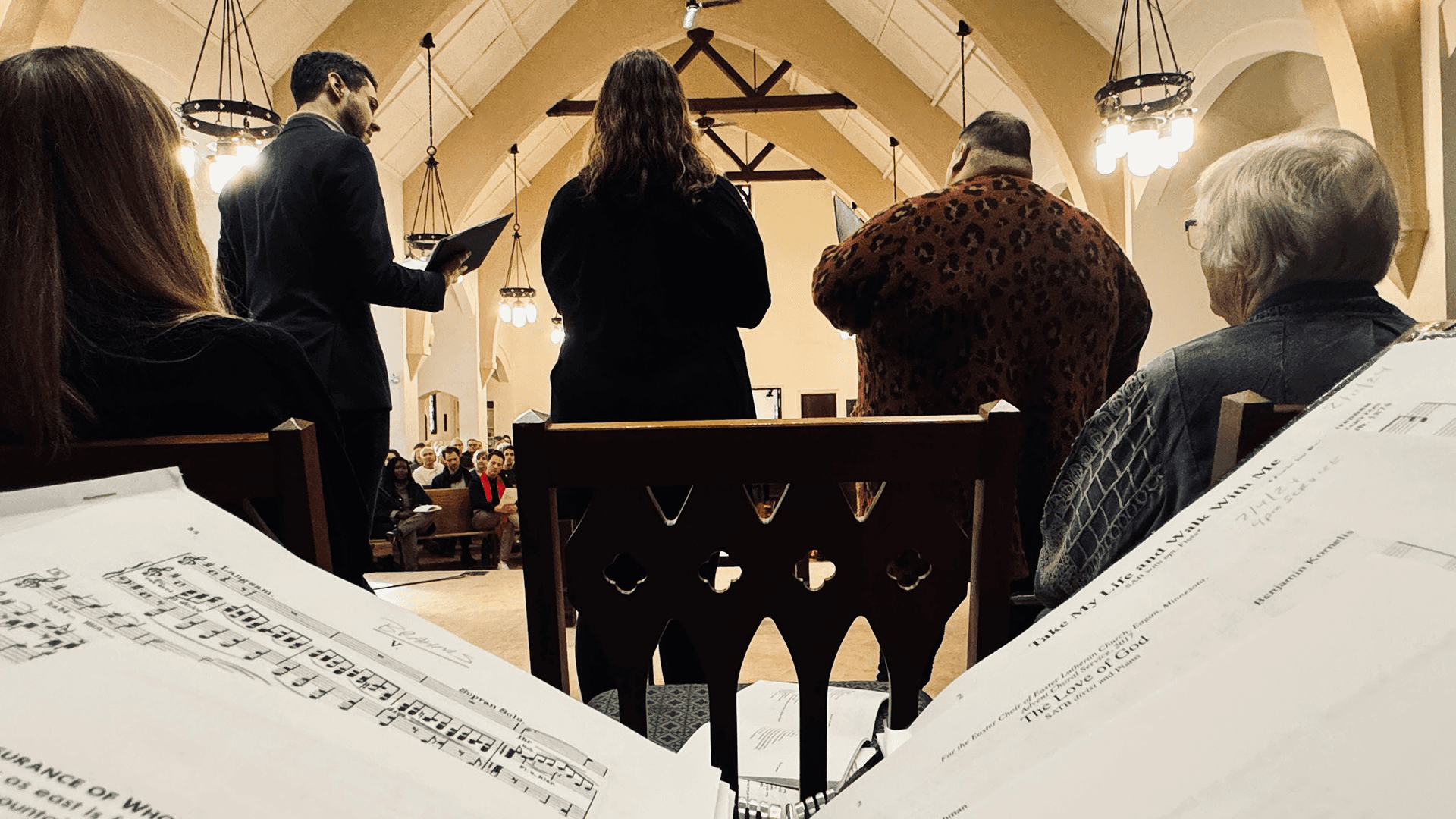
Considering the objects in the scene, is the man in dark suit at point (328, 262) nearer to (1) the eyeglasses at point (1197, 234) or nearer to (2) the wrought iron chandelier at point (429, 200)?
(1) the eyeglasses at point (1197, 234)

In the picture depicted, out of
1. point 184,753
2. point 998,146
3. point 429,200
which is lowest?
point 184,753

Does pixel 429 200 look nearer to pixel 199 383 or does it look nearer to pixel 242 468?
pixel 199 383

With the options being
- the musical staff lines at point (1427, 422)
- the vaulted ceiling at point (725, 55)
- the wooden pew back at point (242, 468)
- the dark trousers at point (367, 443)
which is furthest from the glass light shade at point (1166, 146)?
the musical staff lines at point (1427, 422)

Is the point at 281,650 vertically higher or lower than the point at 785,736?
higher

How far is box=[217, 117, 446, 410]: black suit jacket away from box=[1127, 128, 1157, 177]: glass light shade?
3762 millimetres

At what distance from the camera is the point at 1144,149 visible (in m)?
4.49

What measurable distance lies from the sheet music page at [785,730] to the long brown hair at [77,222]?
0.73 m

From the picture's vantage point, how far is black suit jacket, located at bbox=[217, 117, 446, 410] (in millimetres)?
1871

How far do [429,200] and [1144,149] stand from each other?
25.5ft

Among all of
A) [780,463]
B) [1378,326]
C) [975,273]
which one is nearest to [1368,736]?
[780,463]

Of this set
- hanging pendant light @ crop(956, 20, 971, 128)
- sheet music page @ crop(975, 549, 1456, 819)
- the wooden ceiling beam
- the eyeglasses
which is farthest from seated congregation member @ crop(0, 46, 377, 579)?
the wooden ceiling beam

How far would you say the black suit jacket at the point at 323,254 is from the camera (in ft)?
6.14

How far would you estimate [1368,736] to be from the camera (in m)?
0.24

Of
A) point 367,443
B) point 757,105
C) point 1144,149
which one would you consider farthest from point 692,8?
point 367,443
